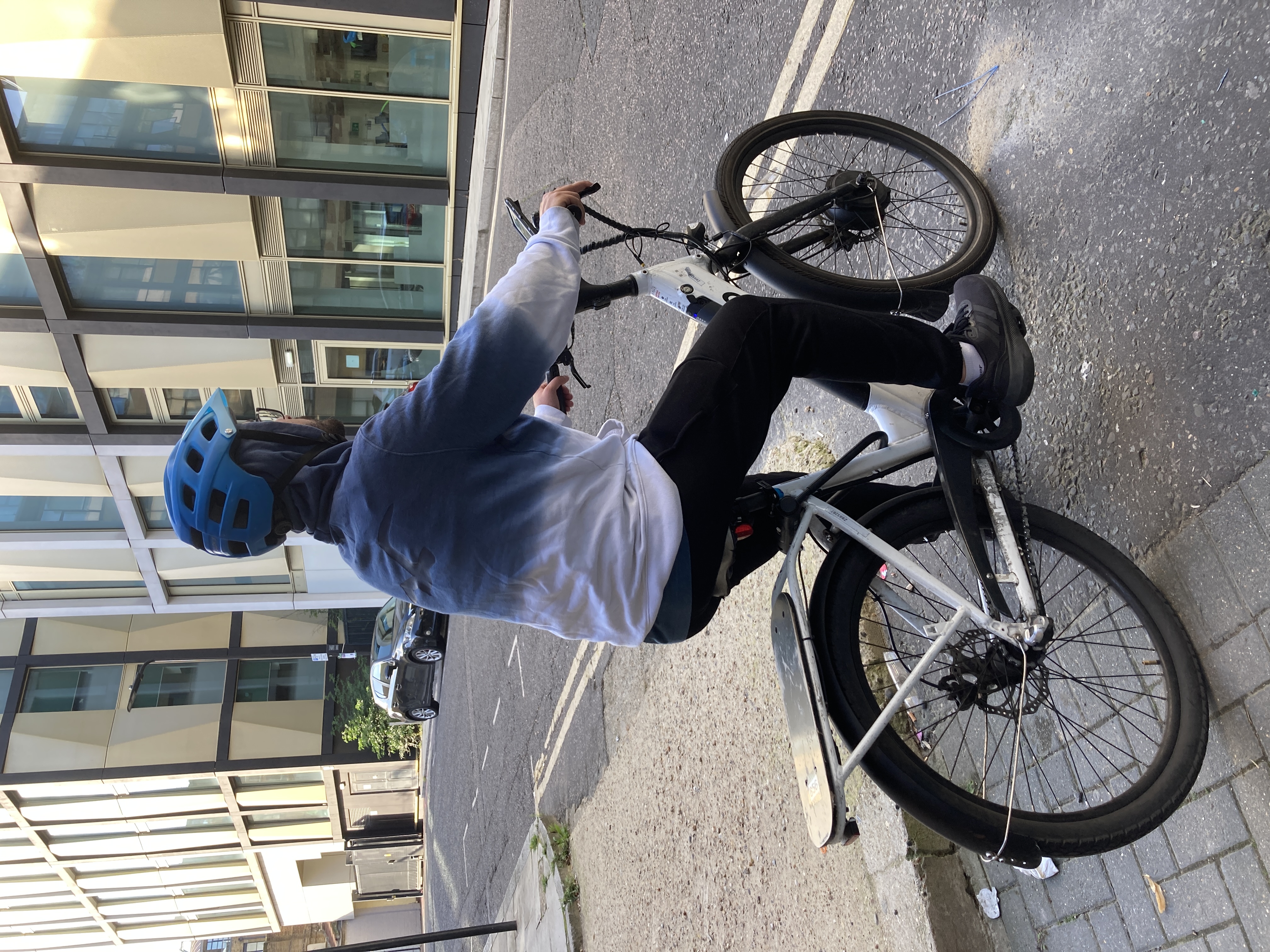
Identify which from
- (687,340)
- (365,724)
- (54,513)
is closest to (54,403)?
(54,513)

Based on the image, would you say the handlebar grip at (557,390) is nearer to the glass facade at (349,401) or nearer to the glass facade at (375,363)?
the glass facade at (375,363)

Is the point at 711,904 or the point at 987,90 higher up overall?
the point at 987,90

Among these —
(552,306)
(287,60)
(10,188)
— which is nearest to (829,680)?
(552,306)

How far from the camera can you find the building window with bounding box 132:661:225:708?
2378 cm

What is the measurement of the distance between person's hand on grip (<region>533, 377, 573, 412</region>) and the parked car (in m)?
10.9

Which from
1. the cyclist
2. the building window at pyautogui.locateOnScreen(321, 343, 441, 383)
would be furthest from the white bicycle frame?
the building window at pyautogui.locateOnScreen(321, 343, 441, 383)

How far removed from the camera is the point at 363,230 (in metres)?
11.7

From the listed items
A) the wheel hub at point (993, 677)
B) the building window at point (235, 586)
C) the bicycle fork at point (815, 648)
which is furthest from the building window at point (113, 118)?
the wheel hub at point (993, 677)

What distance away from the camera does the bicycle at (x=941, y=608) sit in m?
2.27

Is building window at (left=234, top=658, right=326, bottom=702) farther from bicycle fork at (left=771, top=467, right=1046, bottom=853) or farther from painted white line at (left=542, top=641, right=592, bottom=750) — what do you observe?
bicycle fork at (left=771, top=467, right=1046, bottom=853)

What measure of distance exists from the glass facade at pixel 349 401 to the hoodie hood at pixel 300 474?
1174 cm

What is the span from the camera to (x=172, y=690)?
2400 centimetres

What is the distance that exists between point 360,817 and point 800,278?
27.3 m

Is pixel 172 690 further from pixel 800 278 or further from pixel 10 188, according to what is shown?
pixel 800 278
